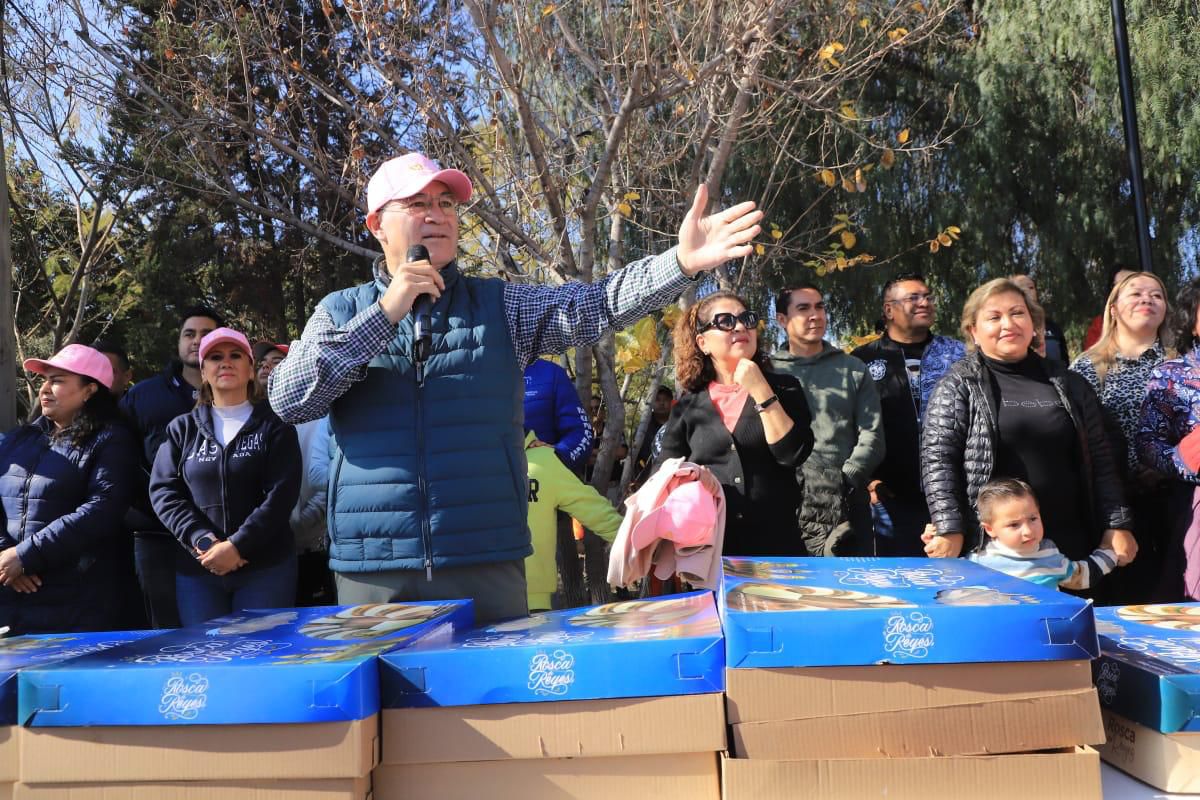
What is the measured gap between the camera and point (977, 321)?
3861 mm

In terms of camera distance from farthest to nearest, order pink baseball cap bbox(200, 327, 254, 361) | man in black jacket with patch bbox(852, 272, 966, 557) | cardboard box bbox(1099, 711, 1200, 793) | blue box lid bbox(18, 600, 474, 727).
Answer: man in black jacket with patch bbox(852, 272, 966, 557), pink baseball cap bbox(200, 327, 254, 361), cardboard box bbox(1099, 711, 1200, 793), blue box lid bbox(18, 600, 474, 727)

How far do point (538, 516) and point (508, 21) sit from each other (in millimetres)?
2764

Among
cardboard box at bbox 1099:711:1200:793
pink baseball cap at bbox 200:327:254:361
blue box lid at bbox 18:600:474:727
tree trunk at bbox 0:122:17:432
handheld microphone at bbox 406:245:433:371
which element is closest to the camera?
blue box lid at bbox 18:600:474:727

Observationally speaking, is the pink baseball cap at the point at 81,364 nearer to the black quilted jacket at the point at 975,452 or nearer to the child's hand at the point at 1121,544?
the black quilted jacket at the point at 975,452

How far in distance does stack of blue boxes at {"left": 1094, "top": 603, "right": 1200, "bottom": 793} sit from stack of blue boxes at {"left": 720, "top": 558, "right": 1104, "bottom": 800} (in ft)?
0.57

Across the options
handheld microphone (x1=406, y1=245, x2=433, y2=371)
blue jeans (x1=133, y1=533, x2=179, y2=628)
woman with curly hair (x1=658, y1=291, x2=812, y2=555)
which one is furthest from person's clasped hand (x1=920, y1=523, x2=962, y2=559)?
blue jeans (x1=133, y1=533, x2=179, y2=628)

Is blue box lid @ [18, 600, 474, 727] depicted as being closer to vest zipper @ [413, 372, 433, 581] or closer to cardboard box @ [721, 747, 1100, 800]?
cardboard box @ [721, 747, 1100, 800]

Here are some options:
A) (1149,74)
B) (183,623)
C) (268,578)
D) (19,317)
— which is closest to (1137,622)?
(268,578)

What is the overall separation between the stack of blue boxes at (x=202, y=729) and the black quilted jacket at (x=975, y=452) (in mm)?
2488

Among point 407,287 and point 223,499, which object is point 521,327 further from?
point 223,499

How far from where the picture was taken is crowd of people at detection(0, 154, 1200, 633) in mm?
2600

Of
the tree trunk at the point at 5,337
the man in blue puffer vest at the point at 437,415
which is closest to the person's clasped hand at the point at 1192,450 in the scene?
the man in blue puffer vest at the point at 437,415

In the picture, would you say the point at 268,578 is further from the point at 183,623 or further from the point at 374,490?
the point at 374,490

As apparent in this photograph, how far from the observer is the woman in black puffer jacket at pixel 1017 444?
12.0ft
